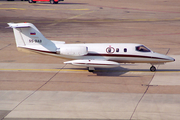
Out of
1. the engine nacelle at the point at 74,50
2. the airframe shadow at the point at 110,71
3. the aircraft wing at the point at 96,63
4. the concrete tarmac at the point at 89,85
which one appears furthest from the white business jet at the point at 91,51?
the concrete tarmac at the point at 89,85

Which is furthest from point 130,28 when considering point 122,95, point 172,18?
point 122,95

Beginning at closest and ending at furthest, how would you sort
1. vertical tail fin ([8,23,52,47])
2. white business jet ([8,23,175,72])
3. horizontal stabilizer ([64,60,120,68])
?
horizontal stabilizer ([64,60,120,68])
white business jet ([8,23,175,72])
vertical tail fin ([8,23,52,47])

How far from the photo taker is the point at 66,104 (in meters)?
18.1

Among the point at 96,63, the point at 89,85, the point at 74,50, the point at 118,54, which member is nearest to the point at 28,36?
the point at 74,50

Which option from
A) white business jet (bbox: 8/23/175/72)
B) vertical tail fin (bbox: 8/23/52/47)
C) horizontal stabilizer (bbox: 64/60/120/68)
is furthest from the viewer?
vertical tail fin (bbox: 8/23/52/47)

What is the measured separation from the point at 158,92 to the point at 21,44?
12413 millimetres

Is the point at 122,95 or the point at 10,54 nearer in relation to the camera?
the point at 122,95

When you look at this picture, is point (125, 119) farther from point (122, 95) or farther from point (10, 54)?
point (10, 54)

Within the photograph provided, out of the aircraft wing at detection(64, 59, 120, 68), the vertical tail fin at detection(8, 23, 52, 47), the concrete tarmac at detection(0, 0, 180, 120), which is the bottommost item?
the concrete tarmac at detection(0, 0, 180, 120)

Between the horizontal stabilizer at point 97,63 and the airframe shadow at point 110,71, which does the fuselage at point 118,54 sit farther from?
the airframe shadow at point 110,71

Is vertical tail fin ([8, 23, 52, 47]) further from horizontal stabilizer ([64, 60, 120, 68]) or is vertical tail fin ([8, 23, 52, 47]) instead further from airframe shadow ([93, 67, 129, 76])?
airframe shadow ([93, 67, 129, 76])

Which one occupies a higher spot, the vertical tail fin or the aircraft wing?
the vertical tail fin

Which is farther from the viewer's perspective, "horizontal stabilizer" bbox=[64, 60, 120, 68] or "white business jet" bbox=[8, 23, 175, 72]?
"white business jet" bbox=[8, 23, 175, 72]

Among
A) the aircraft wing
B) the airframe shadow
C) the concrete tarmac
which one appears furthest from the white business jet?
the concrete tarmac
